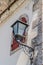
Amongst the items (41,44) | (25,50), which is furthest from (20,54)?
(41,44)

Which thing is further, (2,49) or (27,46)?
(2,49)

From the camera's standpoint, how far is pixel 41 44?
10.3ft

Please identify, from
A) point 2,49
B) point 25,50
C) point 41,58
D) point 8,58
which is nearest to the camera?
point 41,58

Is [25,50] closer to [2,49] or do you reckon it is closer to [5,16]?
[2,49]

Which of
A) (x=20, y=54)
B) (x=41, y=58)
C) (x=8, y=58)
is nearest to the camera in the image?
(x=41, y=58)

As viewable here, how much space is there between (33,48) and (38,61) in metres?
0.21

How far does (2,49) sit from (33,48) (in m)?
1.17

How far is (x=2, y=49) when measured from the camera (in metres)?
4.34

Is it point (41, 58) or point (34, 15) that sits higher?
point (34, 15)

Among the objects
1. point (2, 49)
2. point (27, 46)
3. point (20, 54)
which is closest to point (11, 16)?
point (2, 49)

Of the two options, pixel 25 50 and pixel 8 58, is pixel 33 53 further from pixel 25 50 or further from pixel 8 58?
pixel 8 58

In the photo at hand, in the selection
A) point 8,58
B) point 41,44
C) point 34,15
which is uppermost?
point 34,15

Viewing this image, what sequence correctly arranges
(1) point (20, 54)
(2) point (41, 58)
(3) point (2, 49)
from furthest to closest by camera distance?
(3) point (2, 49) → (1) point (20, 54) → (2) point (41, 58)

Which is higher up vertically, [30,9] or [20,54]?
[30,9]
